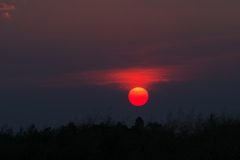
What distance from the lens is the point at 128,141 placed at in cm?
1220

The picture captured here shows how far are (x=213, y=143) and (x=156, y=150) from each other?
1.91m

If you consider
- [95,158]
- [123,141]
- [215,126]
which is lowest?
[95,158]

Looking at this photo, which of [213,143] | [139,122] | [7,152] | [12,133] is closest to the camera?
[7,152]

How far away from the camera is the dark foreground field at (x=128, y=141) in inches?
424

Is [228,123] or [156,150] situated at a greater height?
[228,123]

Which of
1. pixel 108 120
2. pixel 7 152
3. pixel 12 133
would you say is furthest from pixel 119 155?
pixel 12 133

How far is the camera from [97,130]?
13008 mm

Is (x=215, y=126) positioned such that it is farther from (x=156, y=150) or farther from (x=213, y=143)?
(x=156, y=150)

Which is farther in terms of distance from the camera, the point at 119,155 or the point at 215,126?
the point at 215,126

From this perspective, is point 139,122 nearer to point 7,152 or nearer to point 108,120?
point 108,120

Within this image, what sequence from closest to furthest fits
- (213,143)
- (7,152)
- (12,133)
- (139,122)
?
(7,152) → (213,143) → (12,133) → (139,122)

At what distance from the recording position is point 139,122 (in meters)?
14.5

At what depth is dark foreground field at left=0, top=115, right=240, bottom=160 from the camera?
10.8 m

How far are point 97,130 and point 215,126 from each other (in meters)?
4.37
